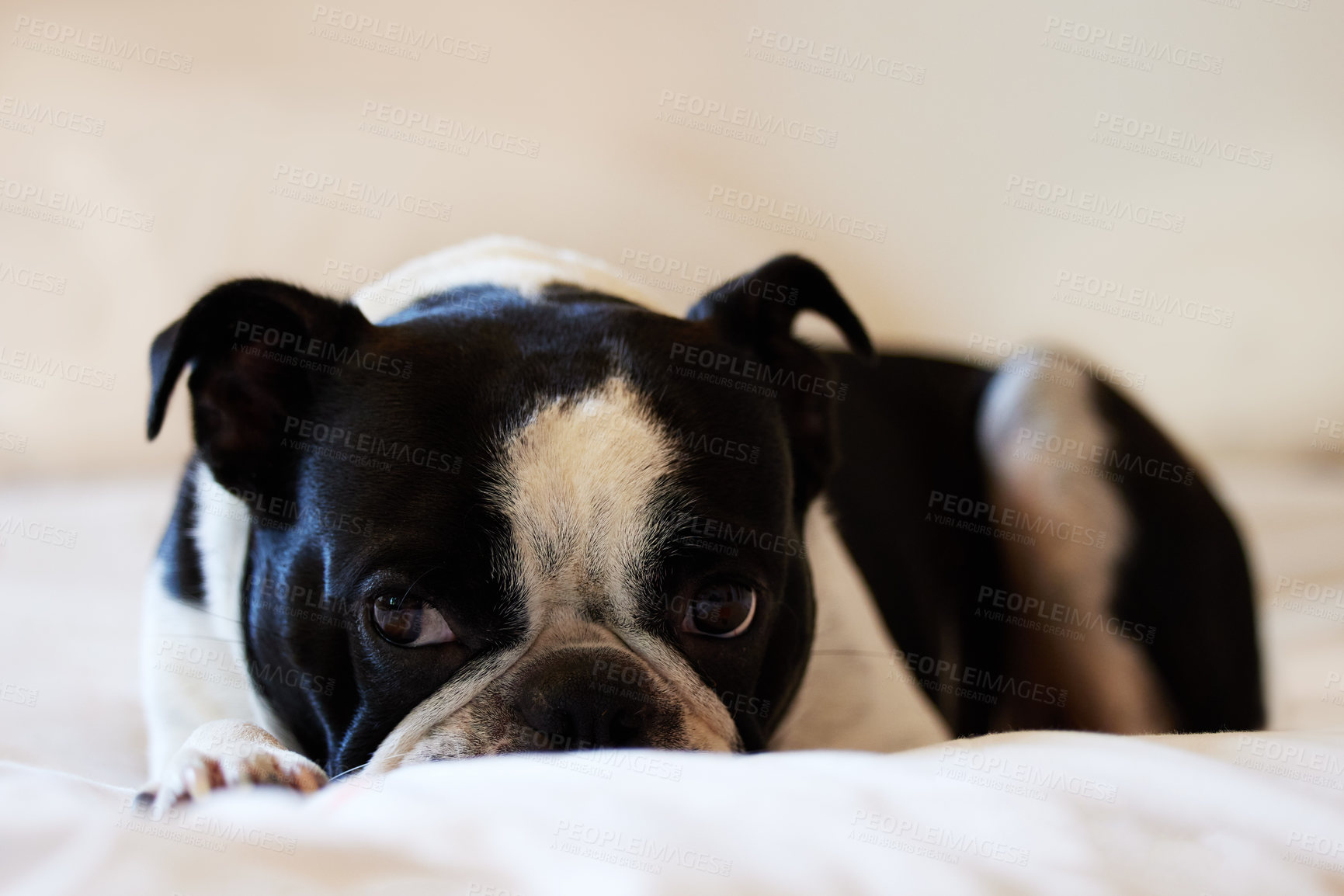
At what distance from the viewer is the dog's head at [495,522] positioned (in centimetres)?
178

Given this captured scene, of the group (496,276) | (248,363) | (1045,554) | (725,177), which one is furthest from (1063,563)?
(725,177)

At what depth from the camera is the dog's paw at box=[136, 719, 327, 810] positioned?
148 cm

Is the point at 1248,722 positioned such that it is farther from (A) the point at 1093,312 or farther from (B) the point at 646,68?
(B) the point at 646,68

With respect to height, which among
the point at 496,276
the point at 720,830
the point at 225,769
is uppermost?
the point at 496,276

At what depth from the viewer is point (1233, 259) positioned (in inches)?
174

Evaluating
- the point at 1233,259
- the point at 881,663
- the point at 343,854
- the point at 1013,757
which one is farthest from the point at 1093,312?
the point at 343,854

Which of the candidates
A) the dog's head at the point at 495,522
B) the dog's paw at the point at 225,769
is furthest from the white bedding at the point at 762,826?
the dog's head at the point at 495,522

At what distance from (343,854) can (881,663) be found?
1710 mm

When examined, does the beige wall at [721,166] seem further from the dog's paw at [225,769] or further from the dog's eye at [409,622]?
the dog's paw at [225,769]

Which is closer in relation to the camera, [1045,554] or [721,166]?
[1045,554]

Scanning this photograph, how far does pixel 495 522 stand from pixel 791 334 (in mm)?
917

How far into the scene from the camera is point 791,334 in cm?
243

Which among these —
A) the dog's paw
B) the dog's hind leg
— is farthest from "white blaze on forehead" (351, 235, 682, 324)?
the dog's hind leg

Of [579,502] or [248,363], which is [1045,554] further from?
[248,363]
